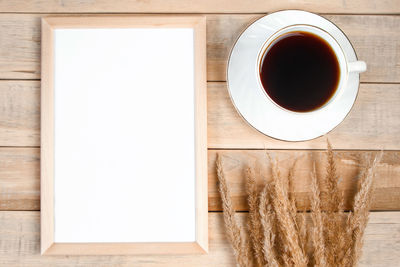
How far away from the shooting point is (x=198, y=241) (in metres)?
0.61

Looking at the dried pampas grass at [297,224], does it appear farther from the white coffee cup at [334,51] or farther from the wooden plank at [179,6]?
the wooden plank at [179,6]

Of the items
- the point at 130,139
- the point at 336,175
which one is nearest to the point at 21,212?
the point at 130,139

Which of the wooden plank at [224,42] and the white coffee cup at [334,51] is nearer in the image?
the white coffee cup at [334,51]

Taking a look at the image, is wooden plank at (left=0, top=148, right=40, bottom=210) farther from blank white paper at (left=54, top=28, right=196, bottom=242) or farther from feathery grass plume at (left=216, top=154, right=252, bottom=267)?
feathery grass plume at (left=216, top=154, right=252, bottom=267)

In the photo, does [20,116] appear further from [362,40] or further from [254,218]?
[362,40]

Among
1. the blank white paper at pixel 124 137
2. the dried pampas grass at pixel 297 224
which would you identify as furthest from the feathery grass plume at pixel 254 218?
the blank white paper at pixel 124 137

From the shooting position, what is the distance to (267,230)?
57 cm

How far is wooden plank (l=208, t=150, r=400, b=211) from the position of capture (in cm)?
63

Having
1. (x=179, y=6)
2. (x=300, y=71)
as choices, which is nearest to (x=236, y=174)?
(x=300, y=71)

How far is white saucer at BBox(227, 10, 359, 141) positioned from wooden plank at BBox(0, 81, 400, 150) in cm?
4

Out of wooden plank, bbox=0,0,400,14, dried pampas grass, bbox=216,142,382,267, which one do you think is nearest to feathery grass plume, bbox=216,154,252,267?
dried pampas grass, bbox=216,142,382,267

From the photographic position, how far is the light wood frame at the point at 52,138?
0.61 metres

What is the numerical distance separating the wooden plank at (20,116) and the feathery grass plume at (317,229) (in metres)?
0.53

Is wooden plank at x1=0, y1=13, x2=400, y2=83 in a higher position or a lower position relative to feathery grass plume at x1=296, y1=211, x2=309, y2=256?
higher
